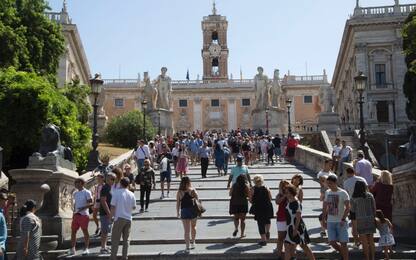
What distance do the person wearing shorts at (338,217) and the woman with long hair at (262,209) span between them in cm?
193

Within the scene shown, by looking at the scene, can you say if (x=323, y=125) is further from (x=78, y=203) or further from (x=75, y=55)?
(x=75, y=55)

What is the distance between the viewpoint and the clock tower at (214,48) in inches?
3625

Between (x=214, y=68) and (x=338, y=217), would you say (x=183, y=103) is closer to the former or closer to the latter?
(x=214, y=68)

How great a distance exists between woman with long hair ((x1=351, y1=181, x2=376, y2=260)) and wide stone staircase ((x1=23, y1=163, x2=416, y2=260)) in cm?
89

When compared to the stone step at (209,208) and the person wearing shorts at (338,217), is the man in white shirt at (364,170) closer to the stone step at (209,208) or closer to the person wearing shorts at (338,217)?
the stone step at (209,208)

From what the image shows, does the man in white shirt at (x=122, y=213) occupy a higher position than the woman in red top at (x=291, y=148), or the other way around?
the woman in red top at (x=291, y=148)

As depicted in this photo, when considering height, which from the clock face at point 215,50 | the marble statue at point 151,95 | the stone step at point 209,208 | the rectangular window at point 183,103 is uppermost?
the clock face at point 215,50

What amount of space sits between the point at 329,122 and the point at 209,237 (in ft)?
85.7

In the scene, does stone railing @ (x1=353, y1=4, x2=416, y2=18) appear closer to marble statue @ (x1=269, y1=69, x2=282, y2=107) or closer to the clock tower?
marble statue @ (x1=269, y1=69, x2=282, y2=107)

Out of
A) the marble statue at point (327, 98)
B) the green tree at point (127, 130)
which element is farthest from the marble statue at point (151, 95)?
the marble statue at point (327, 98)

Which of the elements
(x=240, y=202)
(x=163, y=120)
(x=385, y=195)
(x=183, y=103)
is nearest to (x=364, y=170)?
(x=385, y=195)

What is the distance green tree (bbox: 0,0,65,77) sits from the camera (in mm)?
29719

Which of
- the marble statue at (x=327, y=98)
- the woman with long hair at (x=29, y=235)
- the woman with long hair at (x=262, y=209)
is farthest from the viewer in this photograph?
the marble statue at (x=327, y=98)

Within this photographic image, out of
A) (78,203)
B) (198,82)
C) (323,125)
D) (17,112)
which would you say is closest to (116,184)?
(78,203)
